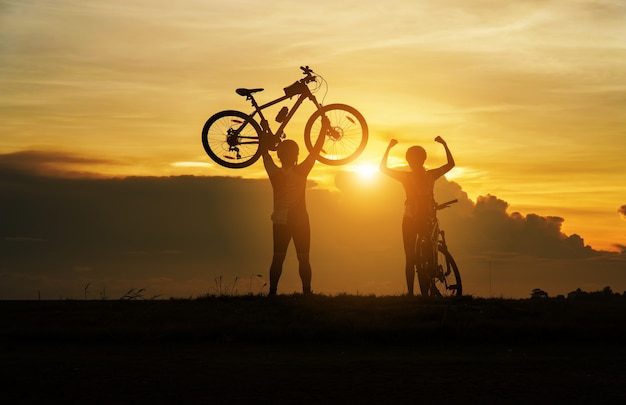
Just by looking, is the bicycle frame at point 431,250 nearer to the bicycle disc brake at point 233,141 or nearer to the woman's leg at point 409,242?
the woman's leg at point 409,242

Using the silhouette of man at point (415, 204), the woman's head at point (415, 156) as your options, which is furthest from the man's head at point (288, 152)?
the woman's head at point (415, 156)

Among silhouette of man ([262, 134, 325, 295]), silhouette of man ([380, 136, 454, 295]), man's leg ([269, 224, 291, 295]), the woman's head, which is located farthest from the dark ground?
the woman's head

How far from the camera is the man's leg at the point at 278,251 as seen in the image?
59.8ft

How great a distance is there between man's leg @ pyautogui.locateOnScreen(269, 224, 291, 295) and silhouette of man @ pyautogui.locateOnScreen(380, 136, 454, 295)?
99.4 inches

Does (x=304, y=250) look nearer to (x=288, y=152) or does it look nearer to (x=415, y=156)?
(x=288, y=152)

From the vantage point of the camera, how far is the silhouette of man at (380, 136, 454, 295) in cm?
1866

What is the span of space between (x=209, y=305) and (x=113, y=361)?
4620mm

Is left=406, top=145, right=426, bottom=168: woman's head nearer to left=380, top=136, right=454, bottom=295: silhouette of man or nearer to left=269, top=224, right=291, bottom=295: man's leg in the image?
left=380, top=136, right=454, bottom=295: silhouette of man

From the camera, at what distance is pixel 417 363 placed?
1188 cm

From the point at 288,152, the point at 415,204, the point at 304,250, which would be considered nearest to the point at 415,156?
the point at 415,204

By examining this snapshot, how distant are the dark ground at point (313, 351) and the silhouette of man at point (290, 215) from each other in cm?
138

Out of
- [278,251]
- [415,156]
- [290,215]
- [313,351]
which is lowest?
[313,351]

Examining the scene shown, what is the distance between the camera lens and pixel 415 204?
18656 millimetres

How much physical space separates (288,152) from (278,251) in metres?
2.04
